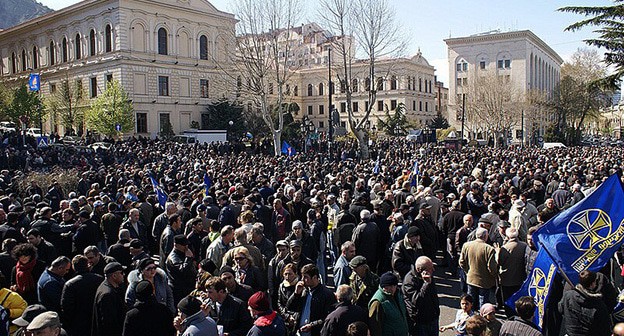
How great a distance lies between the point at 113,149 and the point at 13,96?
31572 millimetres

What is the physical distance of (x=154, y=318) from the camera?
504 centimetres

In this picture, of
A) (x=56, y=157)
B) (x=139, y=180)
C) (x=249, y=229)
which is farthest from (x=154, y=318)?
(x=56, y=157)

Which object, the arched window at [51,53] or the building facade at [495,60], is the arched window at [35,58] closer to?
the arched window at [51,53]

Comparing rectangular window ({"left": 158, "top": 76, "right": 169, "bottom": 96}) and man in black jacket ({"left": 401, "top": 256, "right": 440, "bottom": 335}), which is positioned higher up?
rectangular window ({"left": 158, "top": 76, "right": 169, "bottom": 96})

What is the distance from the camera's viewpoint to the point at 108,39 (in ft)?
172

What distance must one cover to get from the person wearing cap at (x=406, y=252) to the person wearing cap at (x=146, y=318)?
3.42 m

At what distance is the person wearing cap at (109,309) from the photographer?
5.41 meters

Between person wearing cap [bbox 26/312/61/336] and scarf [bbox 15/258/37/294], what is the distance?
7.17 feet

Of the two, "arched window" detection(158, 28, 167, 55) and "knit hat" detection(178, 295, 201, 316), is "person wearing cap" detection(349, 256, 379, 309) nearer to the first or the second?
"knit hat" detection(178, 295, 201, 316)

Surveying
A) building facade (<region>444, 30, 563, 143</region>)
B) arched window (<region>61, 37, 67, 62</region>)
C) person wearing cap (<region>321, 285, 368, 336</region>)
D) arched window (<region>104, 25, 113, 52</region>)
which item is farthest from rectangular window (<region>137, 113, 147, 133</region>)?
person wearing cap (<region>321, 285, 368, 336</region>)

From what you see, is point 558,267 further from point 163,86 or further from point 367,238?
point 163,86

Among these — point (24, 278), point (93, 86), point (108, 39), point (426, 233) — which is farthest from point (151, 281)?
point (93, 86)

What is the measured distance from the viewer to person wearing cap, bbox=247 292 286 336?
482 centimetres

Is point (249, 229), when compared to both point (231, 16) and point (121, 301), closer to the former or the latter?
point (121, 301)
